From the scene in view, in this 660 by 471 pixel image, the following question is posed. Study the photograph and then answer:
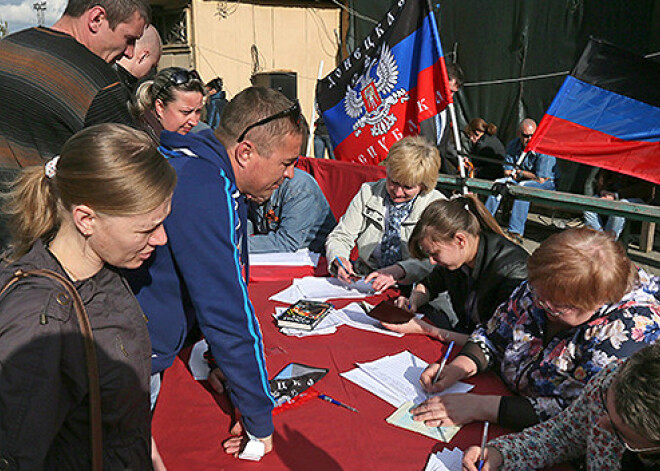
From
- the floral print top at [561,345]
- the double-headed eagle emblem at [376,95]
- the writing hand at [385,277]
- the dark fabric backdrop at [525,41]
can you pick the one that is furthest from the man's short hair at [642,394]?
the dark fabric backdrop at [525,41]

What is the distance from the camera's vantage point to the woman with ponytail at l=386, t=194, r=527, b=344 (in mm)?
2221

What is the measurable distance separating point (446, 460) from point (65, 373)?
3.38 ft

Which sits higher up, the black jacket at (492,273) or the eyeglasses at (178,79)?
the eyeglasses at (178,79)

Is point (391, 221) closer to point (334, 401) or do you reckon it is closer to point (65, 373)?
point (334, 401)

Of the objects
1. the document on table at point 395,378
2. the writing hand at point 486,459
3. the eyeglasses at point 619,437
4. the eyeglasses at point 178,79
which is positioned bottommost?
the document on table at point 395,378

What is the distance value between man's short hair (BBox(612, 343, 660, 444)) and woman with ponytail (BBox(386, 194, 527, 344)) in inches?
39.6

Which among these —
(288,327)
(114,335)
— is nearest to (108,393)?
(114,335)

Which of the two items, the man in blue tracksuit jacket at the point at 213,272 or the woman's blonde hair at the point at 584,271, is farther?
the woman's blonde hair at the point at 584,271

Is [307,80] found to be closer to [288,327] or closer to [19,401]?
[288,327]

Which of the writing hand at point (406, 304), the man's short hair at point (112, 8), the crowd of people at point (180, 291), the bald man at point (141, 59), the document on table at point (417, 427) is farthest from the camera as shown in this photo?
the bald man at point (141, 59)

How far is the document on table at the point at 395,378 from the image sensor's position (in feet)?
5.85

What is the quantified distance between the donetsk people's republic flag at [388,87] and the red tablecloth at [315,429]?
6.37 ft

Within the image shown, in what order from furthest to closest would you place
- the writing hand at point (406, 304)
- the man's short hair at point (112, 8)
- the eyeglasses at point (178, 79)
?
the eyeglasses at point (178, 79)
the writing hand at point (406, 304)
the man's short hair at point (112, 8)

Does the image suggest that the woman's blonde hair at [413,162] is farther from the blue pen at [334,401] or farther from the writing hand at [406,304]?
the blue pen at [334,401]
